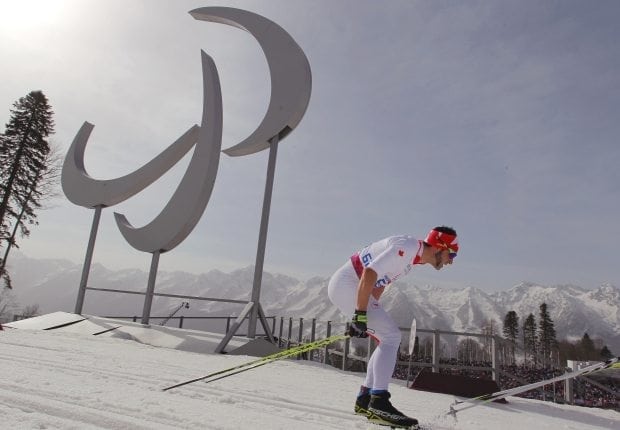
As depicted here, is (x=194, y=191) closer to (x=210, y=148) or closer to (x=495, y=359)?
(x=210, y=148)

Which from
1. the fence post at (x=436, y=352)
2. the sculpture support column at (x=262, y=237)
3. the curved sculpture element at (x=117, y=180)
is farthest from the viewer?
the curved sculpture element at (x=117, y=180)

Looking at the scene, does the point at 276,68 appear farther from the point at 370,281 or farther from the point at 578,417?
the point at 578,417

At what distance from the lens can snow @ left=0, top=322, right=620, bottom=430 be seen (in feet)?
8.07

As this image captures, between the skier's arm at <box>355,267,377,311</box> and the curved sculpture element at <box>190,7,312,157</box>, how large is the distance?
7.53m

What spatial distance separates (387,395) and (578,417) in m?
3.30

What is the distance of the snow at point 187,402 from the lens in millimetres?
2459

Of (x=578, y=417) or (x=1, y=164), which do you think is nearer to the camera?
(x=578, y=417)

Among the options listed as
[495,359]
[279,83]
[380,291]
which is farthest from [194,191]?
[495,359]

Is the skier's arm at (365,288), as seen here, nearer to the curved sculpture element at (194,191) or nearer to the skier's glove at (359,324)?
the skier's glove at (359,324)

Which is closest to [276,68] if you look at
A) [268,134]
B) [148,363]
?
[268,134]

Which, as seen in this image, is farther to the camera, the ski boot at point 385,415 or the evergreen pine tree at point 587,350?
the evergreen pine tree at point 587,350

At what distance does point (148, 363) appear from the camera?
5.50m

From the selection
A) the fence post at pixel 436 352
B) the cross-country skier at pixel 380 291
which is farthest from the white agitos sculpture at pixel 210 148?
the cross-country skier at pixel 380 291

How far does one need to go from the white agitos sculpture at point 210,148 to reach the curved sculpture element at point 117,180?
0.10ft
